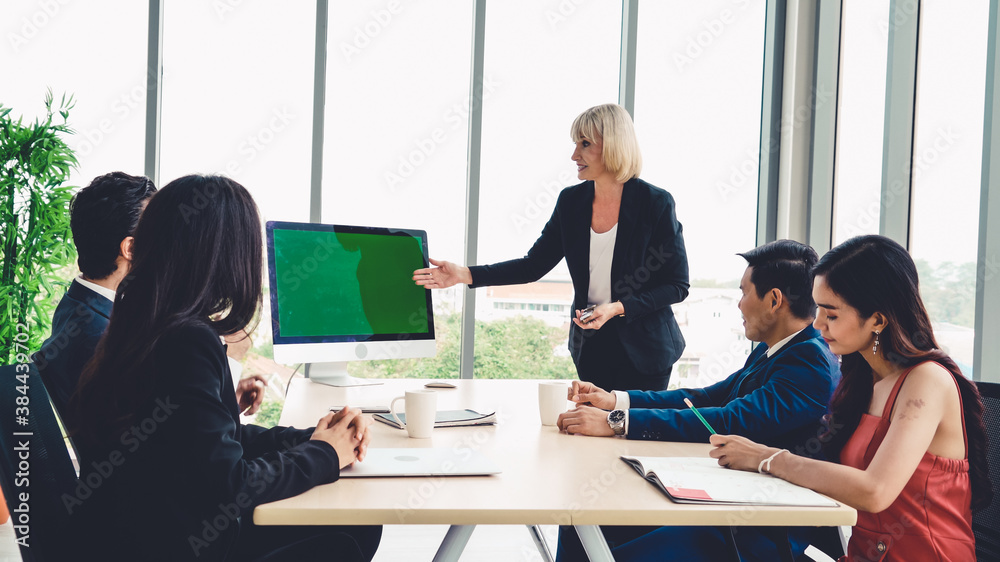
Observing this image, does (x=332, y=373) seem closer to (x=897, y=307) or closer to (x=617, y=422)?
(x=617, y=422)

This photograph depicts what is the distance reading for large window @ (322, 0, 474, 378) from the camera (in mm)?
3623

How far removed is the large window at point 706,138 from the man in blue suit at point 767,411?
6.96 feet

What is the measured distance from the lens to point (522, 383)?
236 centimetres

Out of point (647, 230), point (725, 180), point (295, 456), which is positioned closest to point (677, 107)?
point (725, 180)

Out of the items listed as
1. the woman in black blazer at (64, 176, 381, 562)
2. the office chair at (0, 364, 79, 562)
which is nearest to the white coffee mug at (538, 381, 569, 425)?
the woman in black blazer at (64, 176, 381, 562)

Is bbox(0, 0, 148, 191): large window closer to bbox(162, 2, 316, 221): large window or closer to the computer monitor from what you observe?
bbox(162, 2, 316, 221): large window

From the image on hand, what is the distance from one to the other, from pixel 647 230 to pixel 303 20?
2339 mm

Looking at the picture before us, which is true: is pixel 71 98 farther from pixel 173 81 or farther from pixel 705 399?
pixel 705 399

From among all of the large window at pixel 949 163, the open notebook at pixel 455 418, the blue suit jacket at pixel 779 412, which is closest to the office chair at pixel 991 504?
the blue suit jacket at pixel 779 412

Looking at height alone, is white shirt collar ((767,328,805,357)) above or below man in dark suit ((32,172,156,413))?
below

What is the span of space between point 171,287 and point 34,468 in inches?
12.8

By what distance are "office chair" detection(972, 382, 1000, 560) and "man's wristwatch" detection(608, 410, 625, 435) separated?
69cm

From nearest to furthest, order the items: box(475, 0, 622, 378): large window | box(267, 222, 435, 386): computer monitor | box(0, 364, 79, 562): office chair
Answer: box(0, 364, 79, 562): office chair, box(267, 222, 435, 386): computer monitor, box(475, 0, 622, 378): large window

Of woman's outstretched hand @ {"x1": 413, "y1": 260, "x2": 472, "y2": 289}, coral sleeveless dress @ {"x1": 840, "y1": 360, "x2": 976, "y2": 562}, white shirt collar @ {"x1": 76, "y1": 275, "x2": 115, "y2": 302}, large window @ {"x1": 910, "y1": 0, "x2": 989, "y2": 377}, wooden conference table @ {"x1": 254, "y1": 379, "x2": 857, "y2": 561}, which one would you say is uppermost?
large window @ {"x1": 910, "y1": 0, "x2": 989, "y2": 377}
